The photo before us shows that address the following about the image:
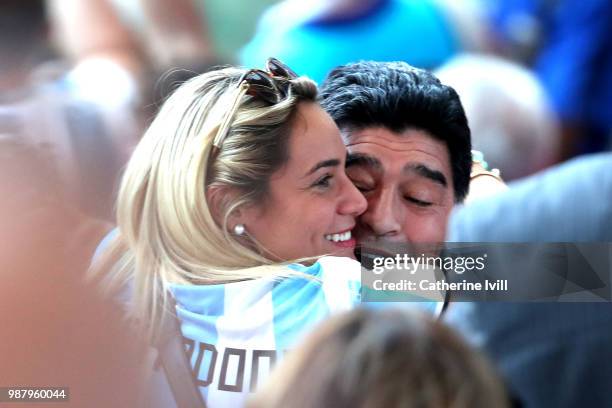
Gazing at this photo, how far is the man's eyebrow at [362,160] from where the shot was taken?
1792 mm

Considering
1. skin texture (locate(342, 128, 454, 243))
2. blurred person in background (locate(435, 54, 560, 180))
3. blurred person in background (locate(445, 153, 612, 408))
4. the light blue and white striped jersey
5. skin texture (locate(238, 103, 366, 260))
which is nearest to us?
blurred person in background (locate(445, 153, 612, 408))

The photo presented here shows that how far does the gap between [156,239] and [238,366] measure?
9.8 inches

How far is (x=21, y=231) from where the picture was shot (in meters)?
1.74

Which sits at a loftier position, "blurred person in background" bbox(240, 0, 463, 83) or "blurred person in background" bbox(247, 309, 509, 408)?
"blurred person in background" bbox(240, 0, 463, 83)

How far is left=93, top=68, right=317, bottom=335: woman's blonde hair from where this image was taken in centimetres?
159

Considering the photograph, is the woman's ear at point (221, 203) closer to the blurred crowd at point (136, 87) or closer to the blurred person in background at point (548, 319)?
the blurred crowd at point (136, 87)

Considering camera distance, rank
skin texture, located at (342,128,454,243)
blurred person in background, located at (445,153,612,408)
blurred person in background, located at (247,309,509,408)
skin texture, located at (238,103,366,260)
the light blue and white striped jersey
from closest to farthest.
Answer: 1. blurred person in background, located at (247,309,509,408)
2. blurred person in background, located at (445,153,612,408)
3. the light blue and white striped jersey
4. skin texture, located at (238,103,366,260)
5. skin texture, located at (342,128,454,243)

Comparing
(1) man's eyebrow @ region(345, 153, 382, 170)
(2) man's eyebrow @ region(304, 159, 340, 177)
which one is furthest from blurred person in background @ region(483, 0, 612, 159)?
(2) man's eyebrow @ region(304, 159, 340, 177)

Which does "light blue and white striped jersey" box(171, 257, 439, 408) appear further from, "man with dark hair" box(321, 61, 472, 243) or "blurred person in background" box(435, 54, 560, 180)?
"blurred person in background" box(435, 54, 560, 180)

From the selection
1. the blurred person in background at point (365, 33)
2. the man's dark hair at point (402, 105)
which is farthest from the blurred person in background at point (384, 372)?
the blurred person in background at point (365, 33)

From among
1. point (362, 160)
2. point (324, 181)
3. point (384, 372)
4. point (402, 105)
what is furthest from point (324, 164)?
point (384, 372)

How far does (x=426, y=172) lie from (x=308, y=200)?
0.27 metres

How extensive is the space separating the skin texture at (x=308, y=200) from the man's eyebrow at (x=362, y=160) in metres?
0.10

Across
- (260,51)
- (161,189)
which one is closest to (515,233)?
(161,189)
